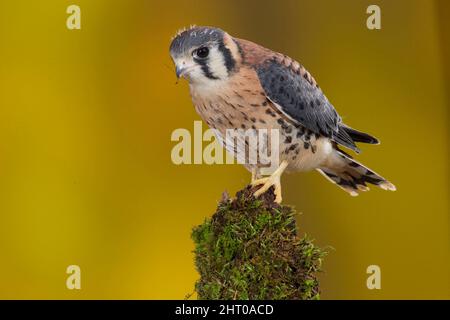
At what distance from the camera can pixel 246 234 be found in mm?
2451

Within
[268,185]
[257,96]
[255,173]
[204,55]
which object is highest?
[204,55]

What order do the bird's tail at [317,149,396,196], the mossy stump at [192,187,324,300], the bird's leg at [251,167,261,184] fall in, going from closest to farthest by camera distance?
the mossy stump at [192,187,324,300], the bird's leg at [251,167,261,184], the bird's tail at [317,149,396,196]

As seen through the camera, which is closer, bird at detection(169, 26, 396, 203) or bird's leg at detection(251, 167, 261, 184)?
bird at detection(169, 26, 396, 203)

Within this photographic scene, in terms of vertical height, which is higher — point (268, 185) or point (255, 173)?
point (255, 173)

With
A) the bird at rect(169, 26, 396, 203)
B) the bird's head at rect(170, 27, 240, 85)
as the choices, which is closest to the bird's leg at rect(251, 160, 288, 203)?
the bird at rect(169, 26, 396, 203)

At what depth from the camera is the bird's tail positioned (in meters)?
3.10

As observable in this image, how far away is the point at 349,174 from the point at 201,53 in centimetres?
95

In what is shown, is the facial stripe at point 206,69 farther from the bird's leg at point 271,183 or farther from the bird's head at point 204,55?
the bird's leg at point 271,183

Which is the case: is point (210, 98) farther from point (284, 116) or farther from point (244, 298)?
point (244, 298)

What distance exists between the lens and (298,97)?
2.87 meters

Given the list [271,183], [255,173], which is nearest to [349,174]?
[255,173]

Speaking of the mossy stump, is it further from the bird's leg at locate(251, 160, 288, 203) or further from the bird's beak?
the bird's beak

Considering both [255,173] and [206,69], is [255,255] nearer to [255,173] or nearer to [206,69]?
[255,173]

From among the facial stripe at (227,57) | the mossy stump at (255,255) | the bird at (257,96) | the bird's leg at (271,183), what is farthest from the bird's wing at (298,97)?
the mossy stump at (255,255)
